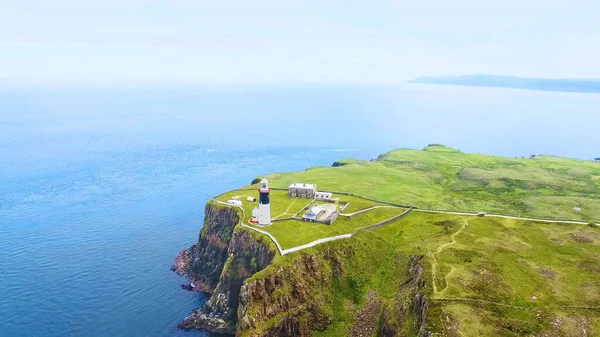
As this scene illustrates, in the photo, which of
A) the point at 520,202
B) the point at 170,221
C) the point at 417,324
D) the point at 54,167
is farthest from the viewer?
the point at 54,167

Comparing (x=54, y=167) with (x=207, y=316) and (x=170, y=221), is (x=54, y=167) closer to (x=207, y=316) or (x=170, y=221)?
(x=170, y=221)

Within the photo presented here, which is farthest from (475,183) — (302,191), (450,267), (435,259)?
(450,267)

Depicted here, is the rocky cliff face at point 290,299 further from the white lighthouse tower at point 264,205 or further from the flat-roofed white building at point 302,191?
the flat-roofed white building at point 302,191

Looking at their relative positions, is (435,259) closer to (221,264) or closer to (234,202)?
(221,264)

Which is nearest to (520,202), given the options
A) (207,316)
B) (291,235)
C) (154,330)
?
(291,235)

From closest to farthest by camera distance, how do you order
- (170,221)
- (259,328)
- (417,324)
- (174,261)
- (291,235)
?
1. (417,324)
2. (259,328)
3. (291,235)
4. (174,261)
5. (170,221)

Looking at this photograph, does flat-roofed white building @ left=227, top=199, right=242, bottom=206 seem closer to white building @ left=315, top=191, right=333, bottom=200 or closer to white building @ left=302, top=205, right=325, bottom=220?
white building @ left=302, top=205, right=325, bottom=220
